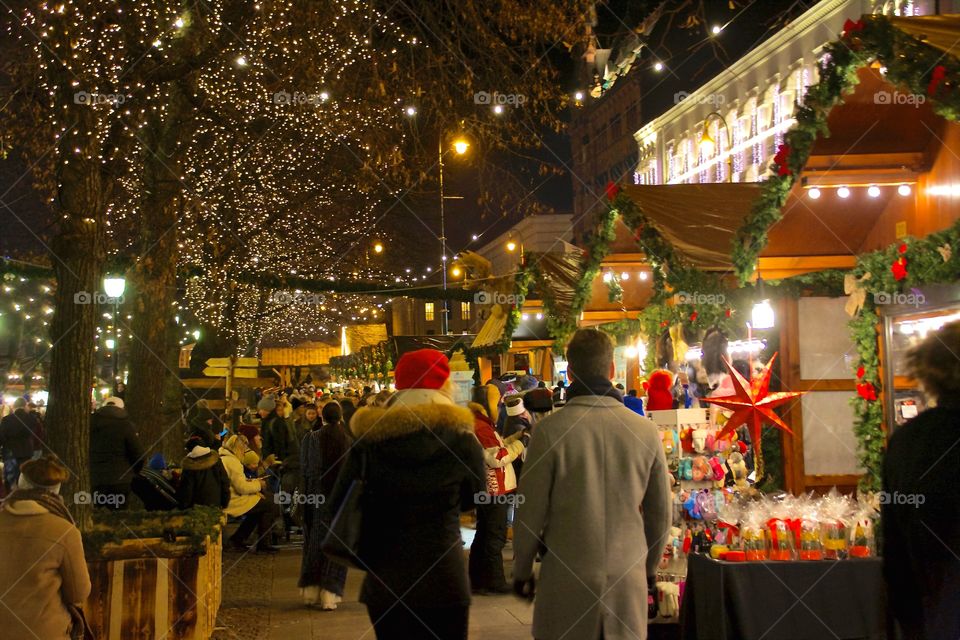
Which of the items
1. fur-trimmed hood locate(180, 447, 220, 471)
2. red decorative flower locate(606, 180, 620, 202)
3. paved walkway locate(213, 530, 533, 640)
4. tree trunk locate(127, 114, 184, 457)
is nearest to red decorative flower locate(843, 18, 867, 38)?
red decorative flower locate(606, 180, 620, 202)

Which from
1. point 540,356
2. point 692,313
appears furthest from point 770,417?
point 540,356

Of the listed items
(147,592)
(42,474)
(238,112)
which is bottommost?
(147,592)

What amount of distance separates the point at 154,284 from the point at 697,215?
6769 mm

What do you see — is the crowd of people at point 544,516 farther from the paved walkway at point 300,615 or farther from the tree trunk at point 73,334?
Result: the paved walkway at point 300,615

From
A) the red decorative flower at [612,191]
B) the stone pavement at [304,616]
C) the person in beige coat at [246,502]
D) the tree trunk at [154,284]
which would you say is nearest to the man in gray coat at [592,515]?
the stone pavement at [304,616]

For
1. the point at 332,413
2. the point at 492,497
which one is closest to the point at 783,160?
the point at 492,497

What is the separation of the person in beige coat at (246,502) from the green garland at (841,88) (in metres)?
6.69

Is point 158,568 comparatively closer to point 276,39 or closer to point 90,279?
point 90,279

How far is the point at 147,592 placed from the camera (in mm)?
6965

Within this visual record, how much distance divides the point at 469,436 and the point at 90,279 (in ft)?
15.3

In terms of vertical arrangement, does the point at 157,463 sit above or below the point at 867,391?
below

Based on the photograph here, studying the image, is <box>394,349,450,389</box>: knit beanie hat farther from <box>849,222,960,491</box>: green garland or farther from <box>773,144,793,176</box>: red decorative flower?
<box>849,222,960,491</box>: green garland

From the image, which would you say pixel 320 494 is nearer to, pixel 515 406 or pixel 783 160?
pixel 515 406

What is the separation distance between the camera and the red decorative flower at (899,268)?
7.95 meters
